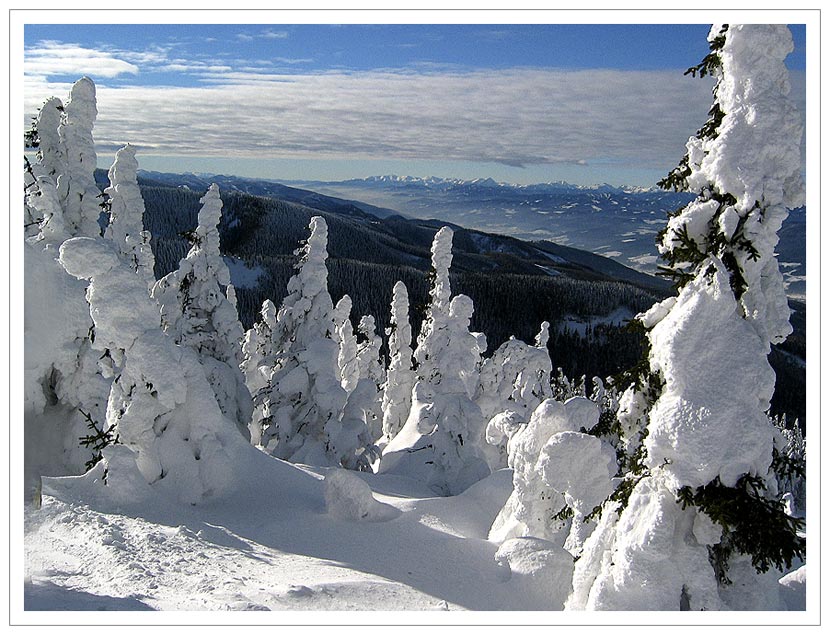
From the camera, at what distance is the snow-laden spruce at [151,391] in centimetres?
1216

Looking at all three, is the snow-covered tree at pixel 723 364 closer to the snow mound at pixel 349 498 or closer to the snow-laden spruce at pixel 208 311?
the snow mound at pixel 349 498

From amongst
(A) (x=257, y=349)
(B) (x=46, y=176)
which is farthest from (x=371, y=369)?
(B) (x=46, y=176)

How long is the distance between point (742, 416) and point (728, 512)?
0.98 meters

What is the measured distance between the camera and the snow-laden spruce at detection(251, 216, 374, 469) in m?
21.1

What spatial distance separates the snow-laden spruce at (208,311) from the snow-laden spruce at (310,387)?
4.24 ft

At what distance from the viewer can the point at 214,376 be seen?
20.6 m

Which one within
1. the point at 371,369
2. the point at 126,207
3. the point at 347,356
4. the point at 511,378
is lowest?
the point at 371,369

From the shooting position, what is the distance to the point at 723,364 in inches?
268

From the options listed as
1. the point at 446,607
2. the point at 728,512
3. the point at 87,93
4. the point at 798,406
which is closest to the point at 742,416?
the point at 728,512

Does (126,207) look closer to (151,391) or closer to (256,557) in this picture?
(151,391)

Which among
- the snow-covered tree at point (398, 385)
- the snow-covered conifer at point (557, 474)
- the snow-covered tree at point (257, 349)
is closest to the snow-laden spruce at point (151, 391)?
the snow-covered conifer at point (557, 474)

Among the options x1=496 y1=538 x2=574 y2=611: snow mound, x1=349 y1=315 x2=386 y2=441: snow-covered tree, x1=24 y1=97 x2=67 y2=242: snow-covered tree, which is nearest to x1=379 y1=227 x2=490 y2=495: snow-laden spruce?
x1=349 y1=315 x2=386 y2=441: snow-covered tree

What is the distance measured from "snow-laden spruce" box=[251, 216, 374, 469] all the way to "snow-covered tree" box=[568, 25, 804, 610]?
14533 millimetres

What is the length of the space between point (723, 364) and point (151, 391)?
1050cm
